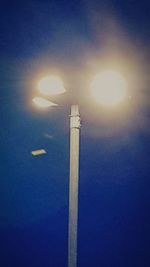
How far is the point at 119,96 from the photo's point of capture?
4449 millimetres

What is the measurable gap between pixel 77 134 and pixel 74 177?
0.68 m

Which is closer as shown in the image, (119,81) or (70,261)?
(70,261)

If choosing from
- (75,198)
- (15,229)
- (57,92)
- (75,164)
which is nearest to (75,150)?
(75,164)

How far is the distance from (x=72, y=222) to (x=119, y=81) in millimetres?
2228

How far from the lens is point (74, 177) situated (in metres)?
4.02

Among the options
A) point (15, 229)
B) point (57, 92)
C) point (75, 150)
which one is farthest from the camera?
point (15, 229)

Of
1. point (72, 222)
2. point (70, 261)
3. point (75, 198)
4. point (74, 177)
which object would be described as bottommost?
point (70, 261)

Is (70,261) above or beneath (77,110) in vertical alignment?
beneath

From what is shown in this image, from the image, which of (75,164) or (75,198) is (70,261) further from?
(75,164)

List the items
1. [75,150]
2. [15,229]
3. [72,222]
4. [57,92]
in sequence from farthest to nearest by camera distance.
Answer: [15,229] → [57,92] → [75,150] → [72,222]

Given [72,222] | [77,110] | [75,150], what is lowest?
[72,222]

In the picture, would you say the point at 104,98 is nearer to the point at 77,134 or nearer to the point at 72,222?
the point at 77,134

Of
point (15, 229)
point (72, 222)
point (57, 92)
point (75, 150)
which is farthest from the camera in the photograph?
point (15, 229)

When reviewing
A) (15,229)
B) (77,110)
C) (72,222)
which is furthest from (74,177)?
(15,229)
